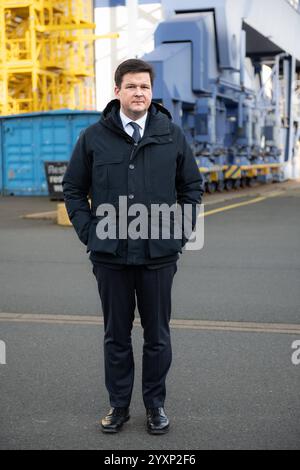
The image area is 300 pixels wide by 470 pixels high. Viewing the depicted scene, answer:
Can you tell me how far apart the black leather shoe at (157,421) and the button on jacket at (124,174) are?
757 millimetres

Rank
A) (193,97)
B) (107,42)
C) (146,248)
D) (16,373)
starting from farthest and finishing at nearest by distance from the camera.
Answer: (107,42) → (193,97) → (16,373) → (146,248)

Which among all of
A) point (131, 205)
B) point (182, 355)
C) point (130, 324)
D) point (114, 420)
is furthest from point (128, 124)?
point (182, 355)

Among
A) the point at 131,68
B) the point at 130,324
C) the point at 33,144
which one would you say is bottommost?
the point at 130,324

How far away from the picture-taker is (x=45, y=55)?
3816 centimetres

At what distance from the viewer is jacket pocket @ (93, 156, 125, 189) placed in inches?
142

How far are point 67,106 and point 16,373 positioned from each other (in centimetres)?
3644

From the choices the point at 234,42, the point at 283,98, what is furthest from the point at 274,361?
the point at 283,98

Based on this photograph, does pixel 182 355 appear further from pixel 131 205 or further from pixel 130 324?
pixel 131 205

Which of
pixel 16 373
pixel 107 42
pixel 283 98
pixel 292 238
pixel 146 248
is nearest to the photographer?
pixel 146 248

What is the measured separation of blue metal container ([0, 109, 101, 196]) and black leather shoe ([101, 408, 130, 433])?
1828cm

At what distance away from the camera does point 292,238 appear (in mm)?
11586

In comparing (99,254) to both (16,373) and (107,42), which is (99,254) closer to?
(16,373)

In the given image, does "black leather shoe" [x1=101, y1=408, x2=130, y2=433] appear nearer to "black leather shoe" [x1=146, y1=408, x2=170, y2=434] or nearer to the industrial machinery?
"black leather shoe" [x1=146, y1=408, x2=170, y2=434]

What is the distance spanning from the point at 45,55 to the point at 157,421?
36.3 metres
